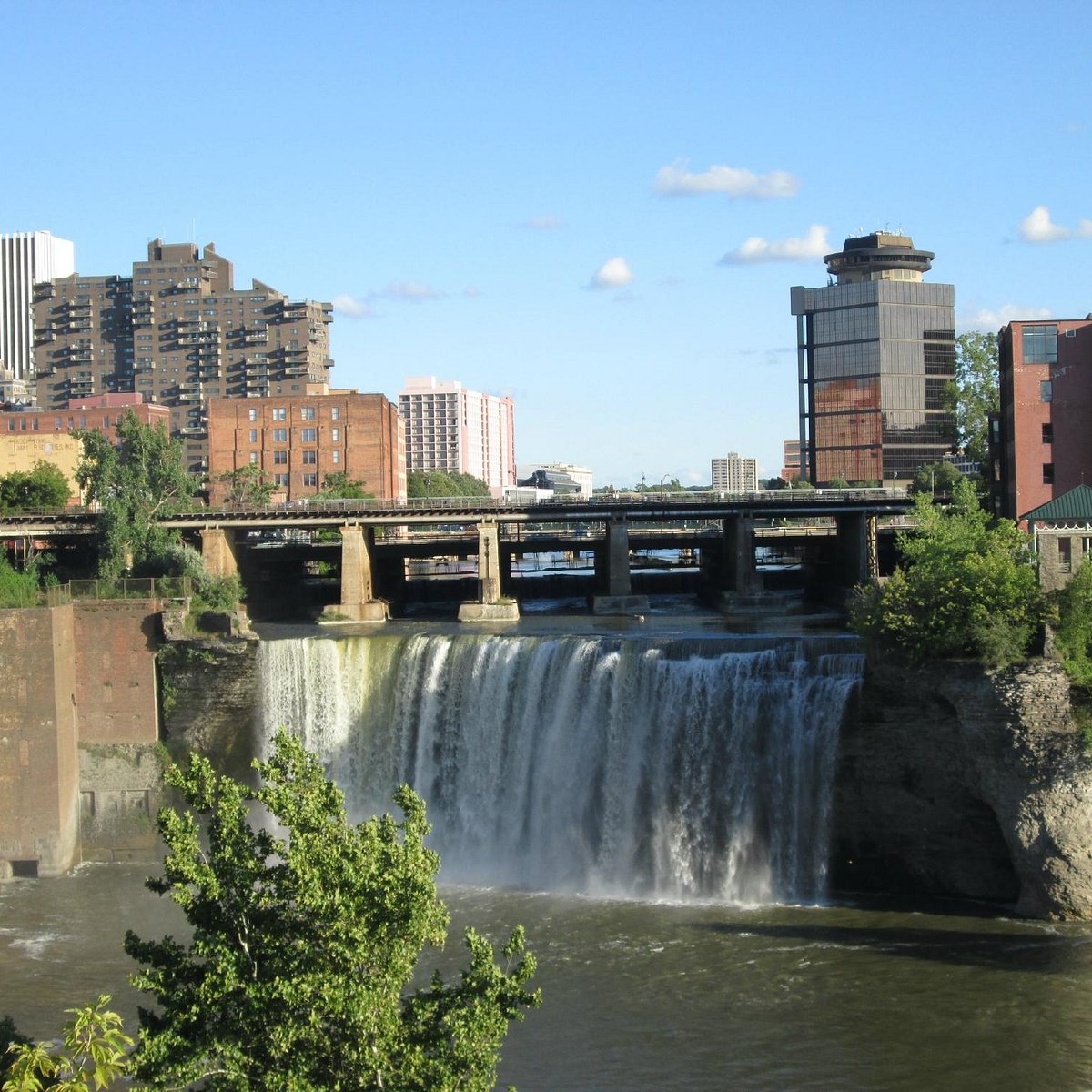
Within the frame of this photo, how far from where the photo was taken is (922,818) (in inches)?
1471

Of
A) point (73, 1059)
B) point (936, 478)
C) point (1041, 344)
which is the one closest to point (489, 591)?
point (1041, 344)

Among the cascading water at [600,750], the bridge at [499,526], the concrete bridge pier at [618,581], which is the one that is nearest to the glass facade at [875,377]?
the bridge at [499,526]

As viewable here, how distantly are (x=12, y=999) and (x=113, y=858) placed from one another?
1486cm

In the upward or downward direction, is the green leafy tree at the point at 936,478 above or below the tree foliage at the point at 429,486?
below

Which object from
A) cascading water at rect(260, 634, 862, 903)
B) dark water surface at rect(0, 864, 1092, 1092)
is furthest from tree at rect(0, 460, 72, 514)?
dark water surface at rect(0, 864, 1092, 1092)

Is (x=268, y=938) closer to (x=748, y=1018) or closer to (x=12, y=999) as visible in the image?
(x=748, y=1018)

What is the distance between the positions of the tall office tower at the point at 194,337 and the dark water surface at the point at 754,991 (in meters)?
130

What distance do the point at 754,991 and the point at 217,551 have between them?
4203cm

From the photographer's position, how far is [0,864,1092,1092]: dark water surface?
26.6 metres

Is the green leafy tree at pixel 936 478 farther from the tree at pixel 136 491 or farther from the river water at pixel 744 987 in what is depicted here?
the river water at pixel 744 987

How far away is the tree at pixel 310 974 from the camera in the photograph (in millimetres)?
16062

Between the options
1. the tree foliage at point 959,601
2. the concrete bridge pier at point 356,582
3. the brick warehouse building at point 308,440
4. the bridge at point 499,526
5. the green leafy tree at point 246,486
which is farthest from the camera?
the brick warehouse building at point 308,440

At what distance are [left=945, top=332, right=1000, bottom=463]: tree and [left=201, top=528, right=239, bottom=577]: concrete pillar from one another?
40.9 meters

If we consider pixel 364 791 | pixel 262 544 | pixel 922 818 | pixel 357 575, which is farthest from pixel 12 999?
pixel 262 544
